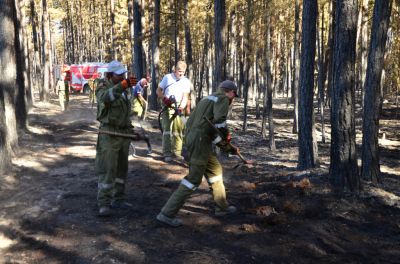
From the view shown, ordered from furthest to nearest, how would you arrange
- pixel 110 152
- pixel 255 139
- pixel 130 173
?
pixel 255 139
pixel 130 173
pixel 110 152

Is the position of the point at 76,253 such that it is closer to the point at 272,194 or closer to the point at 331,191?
the point at 272,194

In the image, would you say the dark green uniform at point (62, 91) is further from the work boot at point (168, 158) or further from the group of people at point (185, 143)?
the group of people at point (185, 143)

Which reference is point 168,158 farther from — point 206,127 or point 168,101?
point 206,127

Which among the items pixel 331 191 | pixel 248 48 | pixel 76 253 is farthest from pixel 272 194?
pixel 248 48

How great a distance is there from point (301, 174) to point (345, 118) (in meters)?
1.65

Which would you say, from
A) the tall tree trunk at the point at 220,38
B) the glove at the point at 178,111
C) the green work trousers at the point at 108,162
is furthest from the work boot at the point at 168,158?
the green work trousers at the point at 108,162

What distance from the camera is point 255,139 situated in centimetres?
1748

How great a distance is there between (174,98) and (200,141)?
3.25 m

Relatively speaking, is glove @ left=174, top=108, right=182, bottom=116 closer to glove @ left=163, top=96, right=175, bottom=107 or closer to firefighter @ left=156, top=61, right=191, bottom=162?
firefighter @ left=156, top=61, right=191, bottom=162

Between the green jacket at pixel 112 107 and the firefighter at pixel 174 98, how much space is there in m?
2.58

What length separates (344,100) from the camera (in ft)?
21.7

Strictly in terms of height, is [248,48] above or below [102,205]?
above

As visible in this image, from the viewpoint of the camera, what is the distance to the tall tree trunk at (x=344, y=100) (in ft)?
21.3

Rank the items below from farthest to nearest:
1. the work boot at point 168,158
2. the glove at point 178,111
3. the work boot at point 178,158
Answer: the work boot at point 178,158, the work boot at point 168,158, the glove at point 178,111
